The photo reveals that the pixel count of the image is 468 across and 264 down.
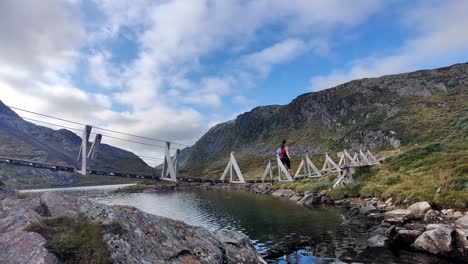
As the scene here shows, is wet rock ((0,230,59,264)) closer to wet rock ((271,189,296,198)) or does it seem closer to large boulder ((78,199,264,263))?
large boulder ((78,199,264,263))

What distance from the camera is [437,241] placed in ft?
60.4

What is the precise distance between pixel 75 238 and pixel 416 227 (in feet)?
80.7

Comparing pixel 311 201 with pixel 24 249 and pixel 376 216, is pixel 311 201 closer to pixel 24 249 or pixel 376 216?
pixel 376 216

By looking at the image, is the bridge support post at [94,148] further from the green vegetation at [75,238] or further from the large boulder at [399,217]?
the large boulder at [399,217]

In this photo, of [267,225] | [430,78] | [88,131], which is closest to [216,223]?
[267,225]

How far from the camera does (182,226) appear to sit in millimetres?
15141

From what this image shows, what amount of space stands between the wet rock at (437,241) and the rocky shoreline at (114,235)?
39.2 feet

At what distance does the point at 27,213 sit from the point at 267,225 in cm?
2588

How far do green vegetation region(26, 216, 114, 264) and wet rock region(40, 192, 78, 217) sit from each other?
84 cm

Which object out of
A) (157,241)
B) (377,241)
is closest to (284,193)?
(377,241)

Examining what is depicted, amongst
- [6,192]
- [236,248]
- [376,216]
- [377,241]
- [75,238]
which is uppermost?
[6,192]

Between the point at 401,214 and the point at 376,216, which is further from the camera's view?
the point at 376,216

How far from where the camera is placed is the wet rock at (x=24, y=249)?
907 centimetres

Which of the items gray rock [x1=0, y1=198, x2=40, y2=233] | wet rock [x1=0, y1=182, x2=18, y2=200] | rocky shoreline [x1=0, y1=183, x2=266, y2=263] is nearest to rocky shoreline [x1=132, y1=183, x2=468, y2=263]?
rocky shoreline [x1=0, y1=183, x2=266, y2=263]
